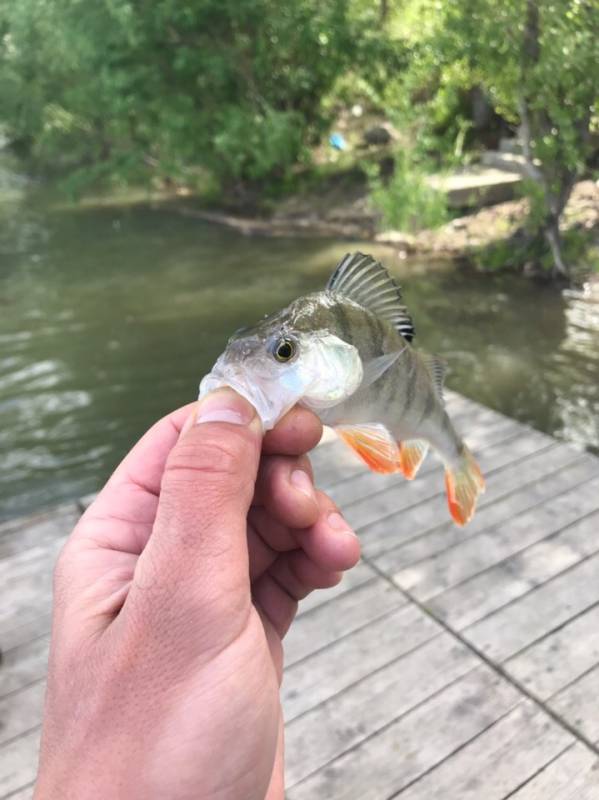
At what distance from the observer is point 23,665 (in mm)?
3043

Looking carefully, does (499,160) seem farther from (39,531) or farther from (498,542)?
(39,531)

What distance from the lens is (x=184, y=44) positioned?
13492mm

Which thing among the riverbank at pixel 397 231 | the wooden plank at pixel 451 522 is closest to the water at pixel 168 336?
the riverbank at pixel 397 231

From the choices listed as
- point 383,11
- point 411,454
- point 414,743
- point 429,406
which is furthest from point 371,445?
point 383,11

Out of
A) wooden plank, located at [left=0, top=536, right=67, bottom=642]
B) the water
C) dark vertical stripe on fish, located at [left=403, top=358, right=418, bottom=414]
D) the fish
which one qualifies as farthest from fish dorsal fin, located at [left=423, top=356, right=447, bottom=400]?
the water

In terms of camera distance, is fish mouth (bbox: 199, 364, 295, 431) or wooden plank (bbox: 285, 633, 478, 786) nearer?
fish mouth (bbox: 199, 364, 295, 431)

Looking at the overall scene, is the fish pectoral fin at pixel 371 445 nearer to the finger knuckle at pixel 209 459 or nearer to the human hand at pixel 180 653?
the human hand at pixel 180 653

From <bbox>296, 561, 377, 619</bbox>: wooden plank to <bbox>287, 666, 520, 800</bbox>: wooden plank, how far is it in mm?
716

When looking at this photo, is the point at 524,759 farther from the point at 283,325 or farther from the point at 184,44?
the point at 184,44

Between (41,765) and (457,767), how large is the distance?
1.80 meters

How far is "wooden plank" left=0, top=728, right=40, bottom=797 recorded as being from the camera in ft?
8.32

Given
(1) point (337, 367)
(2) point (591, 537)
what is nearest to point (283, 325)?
(1) point (337, 367)

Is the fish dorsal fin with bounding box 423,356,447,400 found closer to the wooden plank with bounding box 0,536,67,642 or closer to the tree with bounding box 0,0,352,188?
the wooden plank with bounding box 0,536,67,642

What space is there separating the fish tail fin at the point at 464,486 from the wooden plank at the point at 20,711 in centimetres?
181
